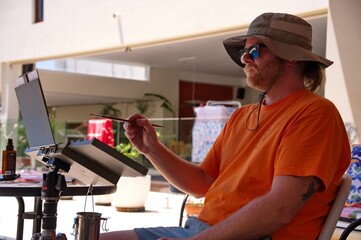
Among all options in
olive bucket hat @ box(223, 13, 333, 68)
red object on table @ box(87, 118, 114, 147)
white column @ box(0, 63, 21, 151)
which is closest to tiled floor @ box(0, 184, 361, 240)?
red object on table @ box(87, 118, 114, 147)

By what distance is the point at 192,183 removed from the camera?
247cm

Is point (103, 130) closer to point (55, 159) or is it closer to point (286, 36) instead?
point (55, 159)

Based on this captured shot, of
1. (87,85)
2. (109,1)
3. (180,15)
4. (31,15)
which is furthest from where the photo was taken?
(87,85)

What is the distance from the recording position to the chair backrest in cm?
194

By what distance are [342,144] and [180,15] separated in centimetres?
846

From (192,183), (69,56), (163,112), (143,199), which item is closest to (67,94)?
(163,112)

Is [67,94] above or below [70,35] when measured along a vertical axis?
below

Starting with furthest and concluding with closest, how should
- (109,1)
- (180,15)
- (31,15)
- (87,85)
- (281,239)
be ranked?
(87,85)
(31,15)
(109,1)
(180,15)
(281,239)

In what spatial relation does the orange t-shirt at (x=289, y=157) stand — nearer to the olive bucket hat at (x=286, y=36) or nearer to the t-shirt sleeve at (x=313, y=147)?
the t-shirt sleeve at (x=313, y=147)

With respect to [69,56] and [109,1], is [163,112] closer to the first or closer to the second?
[69,56]

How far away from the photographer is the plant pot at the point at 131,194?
8.52 metres

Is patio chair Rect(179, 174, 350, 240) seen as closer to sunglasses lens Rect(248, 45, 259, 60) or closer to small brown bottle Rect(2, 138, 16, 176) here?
sunglasses lens Rect(248, 45, 259, 60)

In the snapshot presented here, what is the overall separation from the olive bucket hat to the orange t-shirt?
0.14 metres

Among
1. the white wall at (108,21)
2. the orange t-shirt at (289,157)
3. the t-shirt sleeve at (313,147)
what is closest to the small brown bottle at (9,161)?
the orange t-shirt at (289,157)
